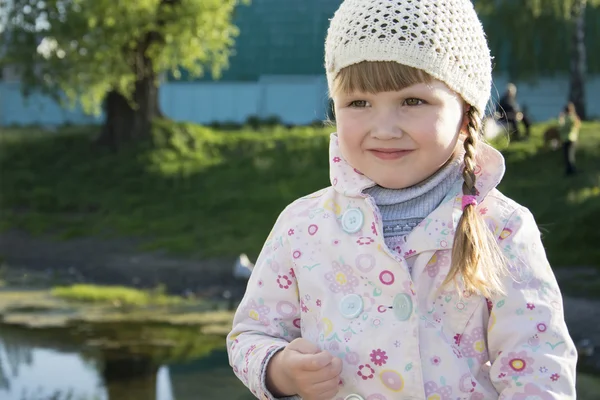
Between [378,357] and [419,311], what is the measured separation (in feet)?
0.44

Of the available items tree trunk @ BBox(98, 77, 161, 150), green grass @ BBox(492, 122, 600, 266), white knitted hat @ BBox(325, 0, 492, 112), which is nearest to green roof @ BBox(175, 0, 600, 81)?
tree trunk @ BBox(98, 77, 161, 150)

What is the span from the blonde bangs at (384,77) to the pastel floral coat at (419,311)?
0.23m

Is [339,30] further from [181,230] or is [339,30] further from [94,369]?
[181,230]

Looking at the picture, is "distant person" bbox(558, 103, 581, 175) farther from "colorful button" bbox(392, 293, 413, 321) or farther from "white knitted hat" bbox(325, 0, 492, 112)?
"colorful button" bbox(392, 293, 413, 321)

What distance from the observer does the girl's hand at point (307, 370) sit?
195 cm

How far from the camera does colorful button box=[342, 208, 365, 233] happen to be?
6.87ft

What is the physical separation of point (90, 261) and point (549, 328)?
29.2 ft

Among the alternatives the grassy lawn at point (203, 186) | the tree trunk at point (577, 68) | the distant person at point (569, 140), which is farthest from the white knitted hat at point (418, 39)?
the tree trunk at point (577, 68)

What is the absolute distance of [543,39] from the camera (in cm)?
2303

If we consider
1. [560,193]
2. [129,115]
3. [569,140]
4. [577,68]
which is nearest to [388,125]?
[560,193]

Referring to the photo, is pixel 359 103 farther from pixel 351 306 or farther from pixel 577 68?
pixel 577 68

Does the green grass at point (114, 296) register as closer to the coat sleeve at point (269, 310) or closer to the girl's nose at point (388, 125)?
the coat sleeve at point (269, 310)

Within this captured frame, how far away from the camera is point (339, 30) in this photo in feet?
7.11

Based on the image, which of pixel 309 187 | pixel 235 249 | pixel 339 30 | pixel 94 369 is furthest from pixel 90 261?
pixel 339 30
